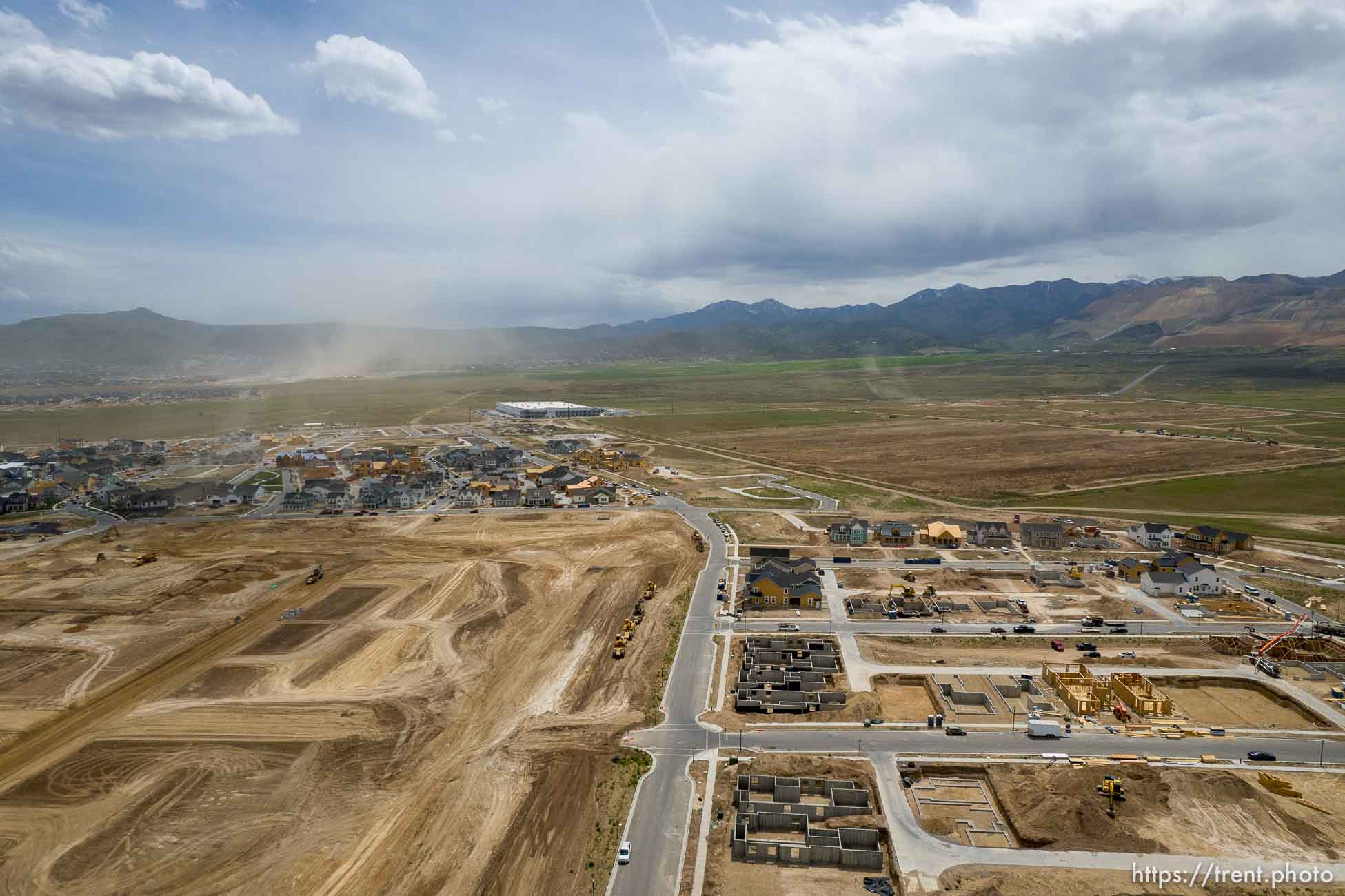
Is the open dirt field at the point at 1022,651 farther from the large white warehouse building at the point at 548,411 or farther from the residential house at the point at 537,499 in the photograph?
the large white warehouse building at the point at 548,411

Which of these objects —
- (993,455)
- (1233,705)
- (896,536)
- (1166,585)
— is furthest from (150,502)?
(993,455)

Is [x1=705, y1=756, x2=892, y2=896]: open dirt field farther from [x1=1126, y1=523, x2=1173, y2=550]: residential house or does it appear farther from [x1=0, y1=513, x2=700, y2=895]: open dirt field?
[x1=1126, y1=523, x2=1173, y2=550]: residential house

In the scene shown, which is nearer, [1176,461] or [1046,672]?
[1046,672]

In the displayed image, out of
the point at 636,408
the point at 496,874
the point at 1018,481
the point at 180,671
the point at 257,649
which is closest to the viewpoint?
the point at 496,874

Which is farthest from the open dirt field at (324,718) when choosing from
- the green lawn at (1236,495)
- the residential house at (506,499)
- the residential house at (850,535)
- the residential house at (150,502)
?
the green lawn at (1236,495)

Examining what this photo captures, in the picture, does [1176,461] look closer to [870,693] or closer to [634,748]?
[870,693]

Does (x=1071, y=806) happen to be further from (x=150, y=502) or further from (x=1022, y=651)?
(x=150, y=502)

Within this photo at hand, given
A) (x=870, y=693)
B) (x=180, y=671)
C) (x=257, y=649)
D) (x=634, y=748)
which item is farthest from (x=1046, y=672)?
(x=180, y=671)
